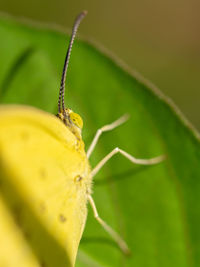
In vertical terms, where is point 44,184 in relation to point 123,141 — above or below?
below

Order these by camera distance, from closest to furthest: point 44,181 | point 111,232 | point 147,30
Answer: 1. point 44,181
2. point 111,232
3. point 147,30

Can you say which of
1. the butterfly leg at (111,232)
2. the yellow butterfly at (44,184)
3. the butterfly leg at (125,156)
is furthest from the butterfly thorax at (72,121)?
the butterfly leg at (111,232)

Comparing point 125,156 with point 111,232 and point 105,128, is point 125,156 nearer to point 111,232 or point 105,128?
point 105,128

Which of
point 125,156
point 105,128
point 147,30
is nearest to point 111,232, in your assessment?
point 125,156

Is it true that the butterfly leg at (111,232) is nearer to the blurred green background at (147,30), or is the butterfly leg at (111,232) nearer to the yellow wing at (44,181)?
the yellow wing at (44,181)

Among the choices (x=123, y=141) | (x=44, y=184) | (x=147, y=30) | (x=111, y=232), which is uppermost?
(x=147, y=30)

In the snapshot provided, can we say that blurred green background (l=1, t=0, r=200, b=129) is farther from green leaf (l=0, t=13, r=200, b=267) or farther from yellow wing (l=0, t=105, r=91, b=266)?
yellow wing (l=0, t=105, r=91, b=266)
